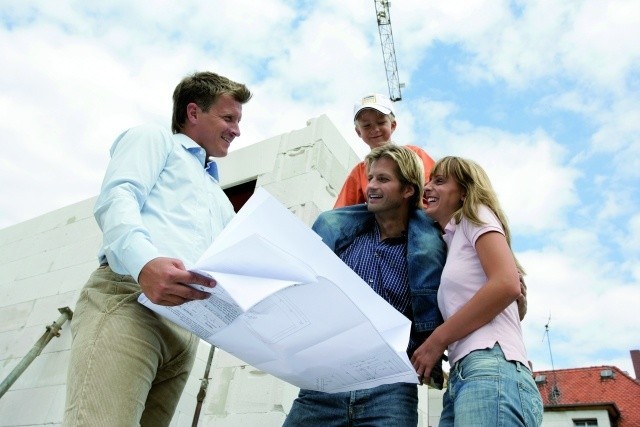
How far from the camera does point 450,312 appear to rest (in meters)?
1.40

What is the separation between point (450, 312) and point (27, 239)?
445 cm

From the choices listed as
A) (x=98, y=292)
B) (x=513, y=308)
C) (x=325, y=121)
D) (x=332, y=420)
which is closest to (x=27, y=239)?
(x=325, y=121)

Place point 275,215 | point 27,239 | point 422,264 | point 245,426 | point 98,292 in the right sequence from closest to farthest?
point 275,215
point 98,292
point 422,264
point 245,426
point 27,239

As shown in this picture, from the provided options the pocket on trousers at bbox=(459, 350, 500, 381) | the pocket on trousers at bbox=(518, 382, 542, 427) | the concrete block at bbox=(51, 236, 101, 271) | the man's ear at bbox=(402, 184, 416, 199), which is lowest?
the pocket on trousers at bbox=(518, 382, 542, 427)

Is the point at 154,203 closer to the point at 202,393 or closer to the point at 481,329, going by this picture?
the point at 481,329

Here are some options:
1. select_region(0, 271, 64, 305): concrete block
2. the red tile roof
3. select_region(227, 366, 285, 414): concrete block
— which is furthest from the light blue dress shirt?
the red tile roof

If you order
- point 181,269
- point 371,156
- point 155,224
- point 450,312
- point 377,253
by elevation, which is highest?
point 371,156

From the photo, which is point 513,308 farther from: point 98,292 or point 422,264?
point 98,292

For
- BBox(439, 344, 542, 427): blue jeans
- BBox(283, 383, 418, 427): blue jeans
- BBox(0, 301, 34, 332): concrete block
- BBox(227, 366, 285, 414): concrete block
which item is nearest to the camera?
BBox(439, 344, 542, 427): blue jeans

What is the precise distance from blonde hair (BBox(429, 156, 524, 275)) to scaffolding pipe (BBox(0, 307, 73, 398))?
2.98 metres

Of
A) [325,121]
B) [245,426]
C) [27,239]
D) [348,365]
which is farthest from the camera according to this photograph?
[27,239]

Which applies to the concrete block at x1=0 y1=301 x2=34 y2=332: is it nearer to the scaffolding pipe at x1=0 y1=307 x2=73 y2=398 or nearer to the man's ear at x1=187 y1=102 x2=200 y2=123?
the scaffolding pipe at x1=0 y1=307 x2=73 y2=398

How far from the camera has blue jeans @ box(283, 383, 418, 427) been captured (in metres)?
1.40

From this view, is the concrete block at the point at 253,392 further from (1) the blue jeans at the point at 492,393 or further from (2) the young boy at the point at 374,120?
(1) the blue jeans at the point at 492,393
